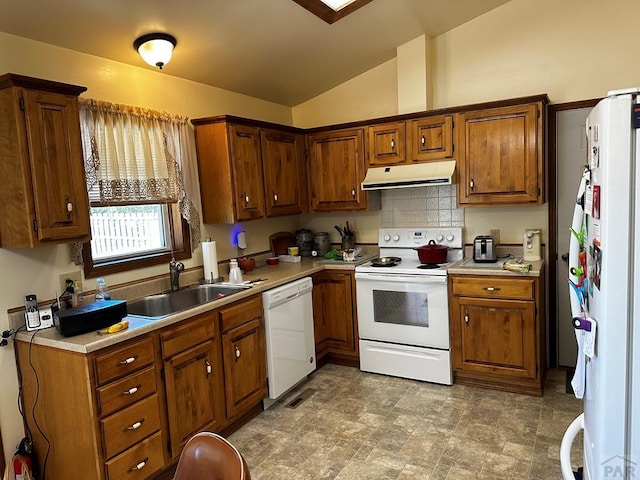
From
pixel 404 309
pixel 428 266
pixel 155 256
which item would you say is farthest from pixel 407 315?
pixel 155 256

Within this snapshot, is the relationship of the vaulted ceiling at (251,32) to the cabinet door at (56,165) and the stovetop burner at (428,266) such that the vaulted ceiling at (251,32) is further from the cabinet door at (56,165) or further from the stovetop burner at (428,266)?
the stovetop burner at (428,266)

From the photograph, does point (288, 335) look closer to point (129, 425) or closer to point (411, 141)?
point (129, 425)

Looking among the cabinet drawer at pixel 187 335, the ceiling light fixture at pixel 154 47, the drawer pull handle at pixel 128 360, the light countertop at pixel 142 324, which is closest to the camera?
the light countertop at pixel 142 324

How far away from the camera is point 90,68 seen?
2768mm

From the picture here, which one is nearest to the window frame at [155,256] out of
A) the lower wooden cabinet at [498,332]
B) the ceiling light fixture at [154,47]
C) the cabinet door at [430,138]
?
the ceiling light fixture at [154,47]

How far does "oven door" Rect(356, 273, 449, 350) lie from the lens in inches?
136

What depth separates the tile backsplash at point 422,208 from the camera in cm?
397

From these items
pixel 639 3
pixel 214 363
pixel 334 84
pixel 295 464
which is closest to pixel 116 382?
pixel 214 363

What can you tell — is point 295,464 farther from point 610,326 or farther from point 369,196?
point 369,196

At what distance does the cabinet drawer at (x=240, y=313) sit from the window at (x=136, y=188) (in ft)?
2.25

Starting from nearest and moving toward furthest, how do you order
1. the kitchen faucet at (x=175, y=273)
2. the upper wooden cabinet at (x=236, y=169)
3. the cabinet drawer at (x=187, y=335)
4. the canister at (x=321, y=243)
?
1. the cabinet drawer at (x=187, y=335)
2. the kitchen faucet at (x=175, y=273)
3. the upper wooden cabinet at (x=236, y=169)
4. the canister at (x=321, y=243)

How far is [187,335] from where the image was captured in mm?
2600

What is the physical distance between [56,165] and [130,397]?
121cm

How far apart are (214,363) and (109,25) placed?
2.04m
